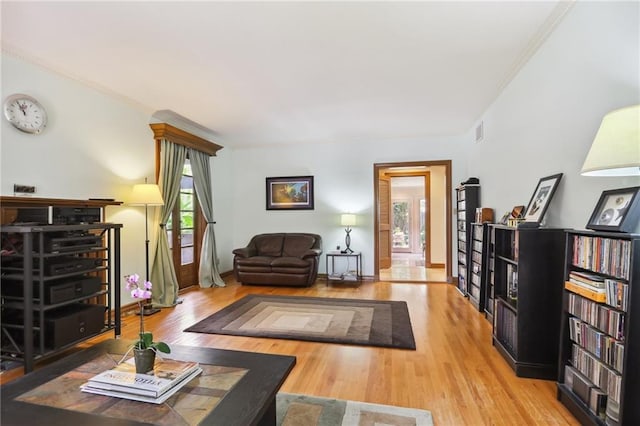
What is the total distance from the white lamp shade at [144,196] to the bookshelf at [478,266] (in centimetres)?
416

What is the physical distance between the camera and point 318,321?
146 inches

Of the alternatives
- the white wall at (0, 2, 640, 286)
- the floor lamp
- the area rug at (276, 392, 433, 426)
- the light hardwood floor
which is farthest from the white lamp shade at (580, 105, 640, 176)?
the floor lamp

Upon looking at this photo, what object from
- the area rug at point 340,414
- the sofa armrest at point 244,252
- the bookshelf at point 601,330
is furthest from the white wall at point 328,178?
the area rug at point 340,414

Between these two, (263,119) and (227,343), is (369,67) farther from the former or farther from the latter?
(227,343)

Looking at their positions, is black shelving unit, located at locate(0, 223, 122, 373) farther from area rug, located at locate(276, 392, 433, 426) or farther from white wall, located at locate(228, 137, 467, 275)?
white wall, located at locate(228, 137, 467, 275)

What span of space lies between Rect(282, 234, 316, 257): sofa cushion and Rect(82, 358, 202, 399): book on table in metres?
4.43

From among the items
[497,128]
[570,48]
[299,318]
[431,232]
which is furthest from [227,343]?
[431,232]

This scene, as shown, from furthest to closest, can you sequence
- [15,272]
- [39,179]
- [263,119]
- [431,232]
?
[431,232]
[263,119]
[39,179]
[15,272]

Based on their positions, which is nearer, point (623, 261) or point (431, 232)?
point (623, 261)

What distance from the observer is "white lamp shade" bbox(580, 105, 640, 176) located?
1.42m

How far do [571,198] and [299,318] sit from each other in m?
2.92

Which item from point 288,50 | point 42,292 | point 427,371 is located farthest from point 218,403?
point 288,50

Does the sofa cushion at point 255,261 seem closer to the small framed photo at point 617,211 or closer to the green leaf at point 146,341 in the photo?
the green leaf at point 146,341

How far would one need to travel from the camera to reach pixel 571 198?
238cm
